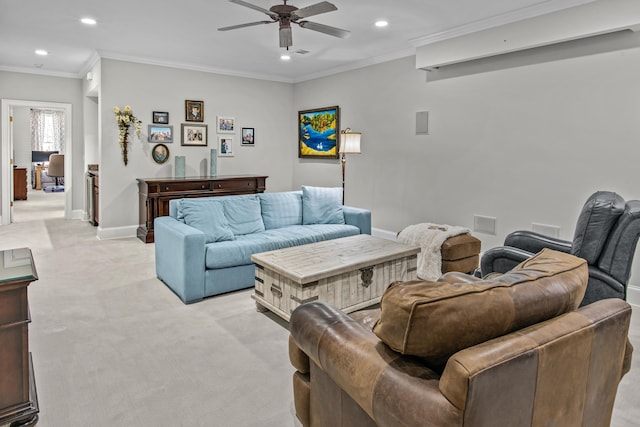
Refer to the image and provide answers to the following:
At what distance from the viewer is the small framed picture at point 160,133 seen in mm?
6340

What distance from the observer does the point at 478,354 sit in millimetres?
1087

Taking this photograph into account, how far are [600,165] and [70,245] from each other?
20.1 ft

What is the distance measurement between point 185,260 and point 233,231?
0.77 meters

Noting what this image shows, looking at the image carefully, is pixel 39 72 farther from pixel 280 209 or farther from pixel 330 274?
pixel 330 274

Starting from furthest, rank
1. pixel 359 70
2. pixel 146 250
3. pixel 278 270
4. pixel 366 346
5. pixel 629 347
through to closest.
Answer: pixel 359 70 → pixel 146 250 → pixel 278 270 → pixel 629 347 → pixel 366 346

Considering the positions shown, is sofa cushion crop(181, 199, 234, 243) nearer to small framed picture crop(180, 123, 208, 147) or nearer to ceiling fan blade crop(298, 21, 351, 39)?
ceiling fan blade crop(298, 21, 351, 39)

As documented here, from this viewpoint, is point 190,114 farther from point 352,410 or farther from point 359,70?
point 352,410

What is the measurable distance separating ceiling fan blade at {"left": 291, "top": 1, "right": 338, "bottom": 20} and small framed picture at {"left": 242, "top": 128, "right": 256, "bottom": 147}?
3.83 metres

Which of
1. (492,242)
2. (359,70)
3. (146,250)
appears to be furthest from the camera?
(359,70)

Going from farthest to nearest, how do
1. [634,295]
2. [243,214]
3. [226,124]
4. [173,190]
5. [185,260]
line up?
[226,124] < [173,190] < [243,214] < [634,295] < [185,260]

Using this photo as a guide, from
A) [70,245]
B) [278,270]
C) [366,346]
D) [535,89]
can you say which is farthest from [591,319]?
[70,245]

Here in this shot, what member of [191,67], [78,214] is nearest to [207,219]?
[191,67]

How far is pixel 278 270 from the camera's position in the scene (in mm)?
3070

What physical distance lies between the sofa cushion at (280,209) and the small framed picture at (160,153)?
2.53m
